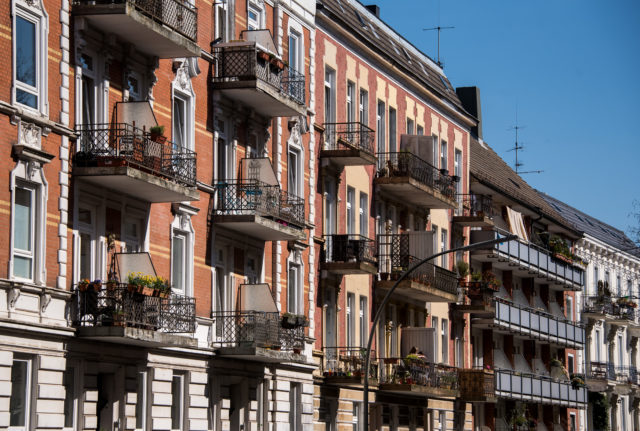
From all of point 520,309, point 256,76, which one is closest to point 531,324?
point 520,309

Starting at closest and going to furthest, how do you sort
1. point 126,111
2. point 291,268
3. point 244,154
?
1. point 126,111
2. point 244,154
3. point 291,268

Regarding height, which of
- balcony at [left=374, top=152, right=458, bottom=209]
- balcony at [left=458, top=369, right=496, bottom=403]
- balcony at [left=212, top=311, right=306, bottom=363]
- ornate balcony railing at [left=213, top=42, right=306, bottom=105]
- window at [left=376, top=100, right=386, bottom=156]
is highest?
window at [left=376, top=100, right=386, bottom=156]

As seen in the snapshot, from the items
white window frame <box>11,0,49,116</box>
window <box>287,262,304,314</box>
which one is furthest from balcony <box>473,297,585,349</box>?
white window frame <box>11,0,49,116</box>

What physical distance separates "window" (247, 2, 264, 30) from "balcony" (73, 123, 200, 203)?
6532mm

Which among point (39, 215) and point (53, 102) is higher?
point (53, 102)

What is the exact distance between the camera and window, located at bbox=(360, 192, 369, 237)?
4431cm

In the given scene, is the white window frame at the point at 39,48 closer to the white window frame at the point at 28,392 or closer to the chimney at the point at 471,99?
the white window frame at the point at 28,392

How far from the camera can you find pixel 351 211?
43.2m

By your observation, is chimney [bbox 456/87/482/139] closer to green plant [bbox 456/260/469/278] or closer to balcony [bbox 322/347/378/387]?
green plant [bbox 456/260/469/278]

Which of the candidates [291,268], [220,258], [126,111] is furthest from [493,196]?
[126,111]

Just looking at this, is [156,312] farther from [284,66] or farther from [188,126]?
[284,66]

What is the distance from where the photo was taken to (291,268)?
38.1m

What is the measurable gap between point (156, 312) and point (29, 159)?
4.32 meters

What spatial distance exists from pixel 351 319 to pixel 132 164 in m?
16.4
